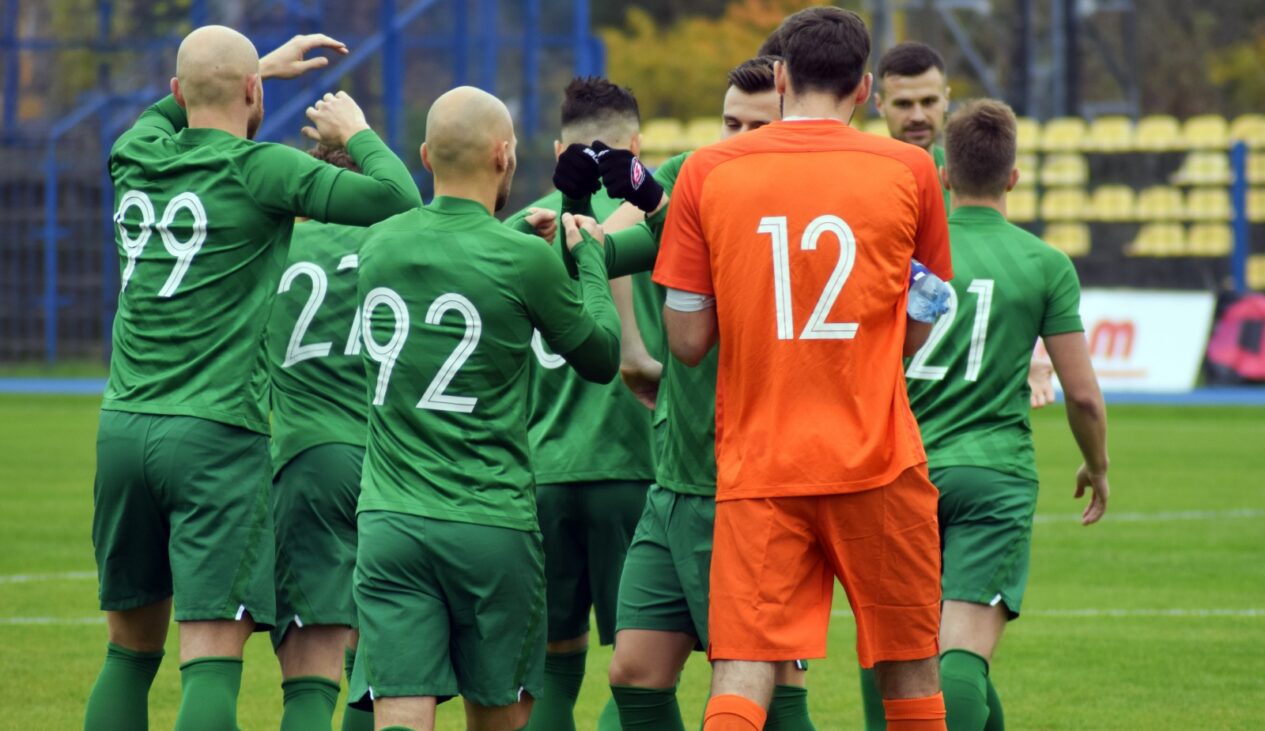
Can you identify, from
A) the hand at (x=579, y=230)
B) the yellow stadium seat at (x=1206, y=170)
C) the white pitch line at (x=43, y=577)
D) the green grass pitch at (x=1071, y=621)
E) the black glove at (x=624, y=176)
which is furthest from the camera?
the yellow stadium seat at (x=1206, y=170)

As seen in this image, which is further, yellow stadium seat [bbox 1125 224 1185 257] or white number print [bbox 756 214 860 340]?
yellow stadium seat [bbox 1125 224 1185 257]

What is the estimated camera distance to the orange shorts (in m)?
4.43

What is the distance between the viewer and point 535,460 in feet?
19.0

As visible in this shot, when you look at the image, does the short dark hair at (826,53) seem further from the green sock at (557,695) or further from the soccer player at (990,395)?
the green sock at (557,695)

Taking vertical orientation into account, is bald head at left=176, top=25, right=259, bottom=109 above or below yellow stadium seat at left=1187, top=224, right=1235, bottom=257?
above

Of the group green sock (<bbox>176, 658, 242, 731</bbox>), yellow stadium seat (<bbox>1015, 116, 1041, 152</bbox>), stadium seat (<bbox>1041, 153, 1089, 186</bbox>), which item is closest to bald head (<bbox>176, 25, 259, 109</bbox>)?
green sock (<bbox>176, 658, 242, 731</bbox>)

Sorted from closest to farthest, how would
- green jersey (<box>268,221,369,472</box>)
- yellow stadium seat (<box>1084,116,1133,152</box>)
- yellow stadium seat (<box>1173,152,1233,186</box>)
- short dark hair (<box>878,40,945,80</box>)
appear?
green jersey (<box>268,221,369,472</box>) < short dark hair (<box>878,40,945,80</box>) < yellow stadium seat (<box>1173,152,1233,186</box>) < yellow stadium seat (<box>1084,116,1133,152</box>)

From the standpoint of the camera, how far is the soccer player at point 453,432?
4.62m

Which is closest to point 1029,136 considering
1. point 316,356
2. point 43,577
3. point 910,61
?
point 43,577

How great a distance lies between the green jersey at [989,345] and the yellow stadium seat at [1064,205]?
21.6 meters

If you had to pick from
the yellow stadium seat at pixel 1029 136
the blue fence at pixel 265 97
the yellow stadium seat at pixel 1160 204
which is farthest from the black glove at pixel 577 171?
the yellow stadium seat at pixel 1029 136

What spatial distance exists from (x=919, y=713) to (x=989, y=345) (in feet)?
4.67

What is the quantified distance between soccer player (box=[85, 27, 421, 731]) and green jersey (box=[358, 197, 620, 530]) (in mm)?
361

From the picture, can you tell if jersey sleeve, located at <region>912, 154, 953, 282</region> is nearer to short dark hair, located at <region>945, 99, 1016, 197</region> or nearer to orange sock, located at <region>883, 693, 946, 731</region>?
orange sock, located at <region>883, 693, 946, 731</region>
